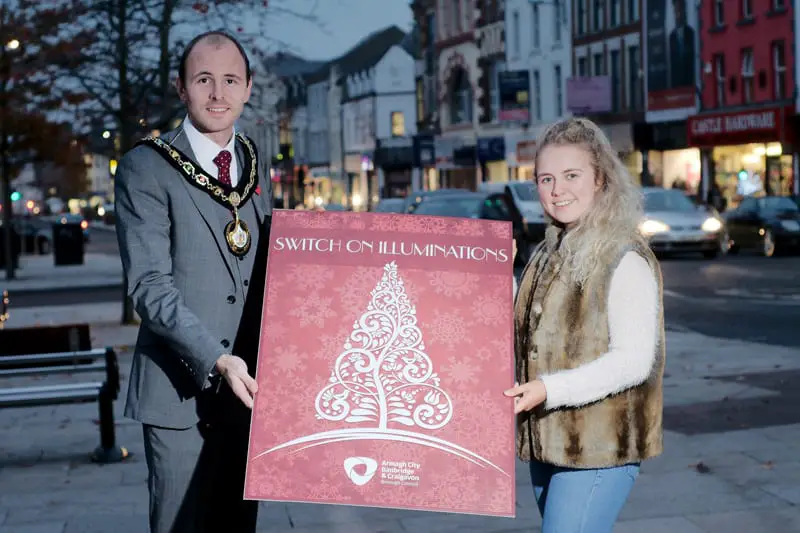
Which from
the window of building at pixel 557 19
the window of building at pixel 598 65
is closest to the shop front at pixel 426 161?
the window of building at pixel 557 19

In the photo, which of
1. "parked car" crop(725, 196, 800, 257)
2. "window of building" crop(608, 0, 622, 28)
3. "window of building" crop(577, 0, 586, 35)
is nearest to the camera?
"parked car" crop(725, 196, 800, 257)

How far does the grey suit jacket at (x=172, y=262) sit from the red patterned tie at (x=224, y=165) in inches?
4.0

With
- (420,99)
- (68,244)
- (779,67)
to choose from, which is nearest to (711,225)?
(779,67)

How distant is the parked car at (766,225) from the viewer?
30969 mm

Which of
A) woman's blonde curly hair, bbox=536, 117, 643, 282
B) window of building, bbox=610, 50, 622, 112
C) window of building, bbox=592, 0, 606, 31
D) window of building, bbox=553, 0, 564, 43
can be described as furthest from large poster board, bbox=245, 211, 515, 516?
window of building, bbox=553, 0, 564, 43

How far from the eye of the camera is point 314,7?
19172 millimetres

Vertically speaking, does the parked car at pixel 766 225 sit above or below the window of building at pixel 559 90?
below

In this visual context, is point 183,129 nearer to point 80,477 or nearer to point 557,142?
point 557,142

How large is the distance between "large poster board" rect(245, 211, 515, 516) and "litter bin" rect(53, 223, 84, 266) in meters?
37.5

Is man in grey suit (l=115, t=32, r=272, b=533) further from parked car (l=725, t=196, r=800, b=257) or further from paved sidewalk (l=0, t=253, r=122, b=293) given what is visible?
parked car (l=725, t=196, r=800, b=257)

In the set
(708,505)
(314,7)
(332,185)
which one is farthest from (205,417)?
(332,185)

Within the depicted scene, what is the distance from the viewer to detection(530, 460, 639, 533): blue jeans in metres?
3.82

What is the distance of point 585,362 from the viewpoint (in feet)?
12.4

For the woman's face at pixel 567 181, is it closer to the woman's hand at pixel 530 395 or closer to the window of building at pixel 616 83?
the woman's hand at pixel 530 395
